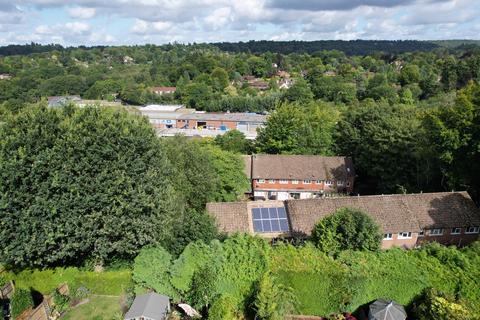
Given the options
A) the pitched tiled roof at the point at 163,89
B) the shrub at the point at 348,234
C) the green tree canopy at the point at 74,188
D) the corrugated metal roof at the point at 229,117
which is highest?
the green tree canopy at the point at 74,188

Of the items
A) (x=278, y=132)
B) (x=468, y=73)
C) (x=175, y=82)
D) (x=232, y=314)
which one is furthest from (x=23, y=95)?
(x=468, y=73)

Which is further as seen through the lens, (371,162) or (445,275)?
(371,162)

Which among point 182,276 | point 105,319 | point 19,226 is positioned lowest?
point 105,319

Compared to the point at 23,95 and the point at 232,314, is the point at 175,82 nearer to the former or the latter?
the point at 23,95

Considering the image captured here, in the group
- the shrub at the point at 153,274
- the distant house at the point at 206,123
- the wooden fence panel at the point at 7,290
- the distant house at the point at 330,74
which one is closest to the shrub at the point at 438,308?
the shrub at the point at 153,274

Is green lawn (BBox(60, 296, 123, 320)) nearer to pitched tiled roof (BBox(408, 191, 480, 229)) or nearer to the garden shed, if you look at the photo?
the garden shed

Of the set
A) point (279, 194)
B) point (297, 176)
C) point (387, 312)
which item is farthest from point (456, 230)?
point (279, 194)

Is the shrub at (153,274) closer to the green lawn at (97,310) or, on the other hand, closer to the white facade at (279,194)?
the green lawn at (97,310)

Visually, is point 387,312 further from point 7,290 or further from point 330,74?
point 330,74
